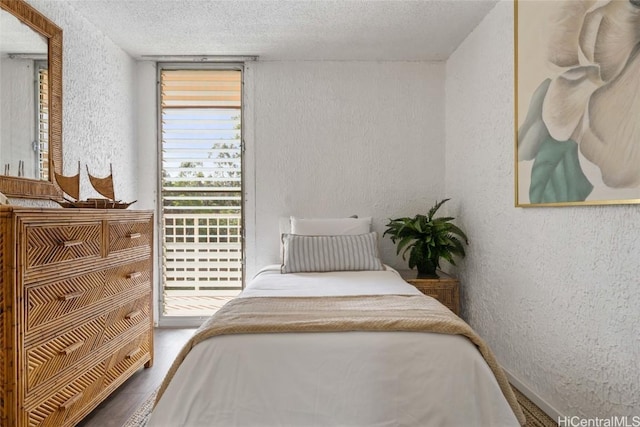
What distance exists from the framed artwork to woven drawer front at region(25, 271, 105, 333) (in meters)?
2.45

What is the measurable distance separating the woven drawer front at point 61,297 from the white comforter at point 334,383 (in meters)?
0.67

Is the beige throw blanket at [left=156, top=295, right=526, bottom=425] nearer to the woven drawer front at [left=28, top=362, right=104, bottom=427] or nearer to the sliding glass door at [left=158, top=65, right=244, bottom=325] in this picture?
the woven drawer front at [left=28, top=362, right=104, bottom=427]

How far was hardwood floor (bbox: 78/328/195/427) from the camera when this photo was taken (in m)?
2.10

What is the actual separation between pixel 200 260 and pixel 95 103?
1.60m

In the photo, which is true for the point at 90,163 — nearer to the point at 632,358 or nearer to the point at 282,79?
the point at 282,79

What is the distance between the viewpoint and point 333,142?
3723mm

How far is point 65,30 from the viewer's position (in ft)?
8.73

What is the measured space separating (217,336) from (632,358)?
5.49ft

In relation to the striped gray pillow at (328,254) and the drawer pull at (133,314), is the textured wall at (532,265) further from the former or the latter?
the drawer pull at (133,314)

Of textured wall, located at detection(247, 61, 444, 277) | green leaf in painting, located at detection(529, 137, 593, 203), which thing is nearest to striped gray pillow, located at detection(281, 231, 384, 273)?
textured wall, located at detection(247, 61, 444, 277)

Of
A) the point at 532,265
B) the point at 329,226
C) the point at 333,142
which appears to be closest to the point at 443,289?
the point at 532,265

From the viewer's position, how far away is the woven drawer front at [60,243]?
5.29 feet

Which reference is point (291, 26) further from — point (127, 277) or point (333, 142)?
point (127, 277)

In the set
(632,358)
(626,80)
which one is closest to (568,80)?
(626,80)
